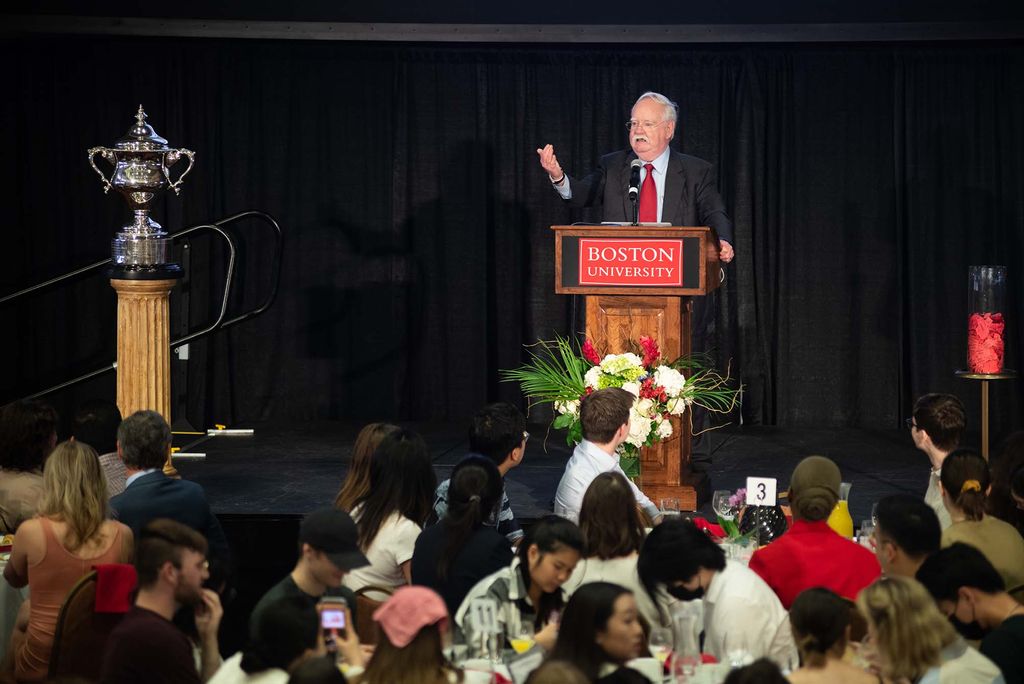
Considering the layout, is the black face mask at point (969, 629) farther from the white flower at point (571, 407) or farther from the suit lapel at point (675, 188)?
the suit lapel at point (675, 188)

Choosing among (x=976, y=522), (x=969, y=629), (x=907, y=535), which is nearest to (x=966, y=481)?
(x=976, y=522)

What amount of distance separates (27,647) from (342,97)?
5.96 metres

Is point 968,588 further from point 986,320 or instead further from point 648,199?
point 648,199

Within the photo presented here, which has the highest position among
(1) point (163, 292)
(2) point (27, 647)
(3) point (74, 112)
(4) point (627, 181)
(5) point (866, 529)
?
(3) point (74, 112)

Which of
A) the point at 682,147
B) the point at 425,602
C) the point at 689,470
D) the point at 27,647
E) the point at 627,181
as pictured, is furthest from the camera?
the point at 682,147

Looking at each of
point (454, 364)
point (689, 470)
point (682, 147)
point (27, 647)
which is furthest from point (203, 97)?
point (27, 647)

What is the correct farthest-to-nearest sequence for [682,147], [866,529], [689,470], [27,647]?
[682,147] → [689,470] → [866,529] → [27,647]

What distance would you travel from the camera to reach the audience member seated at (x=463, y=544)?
4.28 meters

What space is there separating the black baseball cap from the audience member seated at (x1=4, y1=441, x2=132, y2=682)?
36.3 inches

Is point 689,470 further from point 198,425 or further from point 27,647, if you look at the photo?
point 198,425

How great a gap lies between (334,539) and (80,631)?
0.88 meters

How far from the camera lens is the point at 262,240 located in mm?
9883

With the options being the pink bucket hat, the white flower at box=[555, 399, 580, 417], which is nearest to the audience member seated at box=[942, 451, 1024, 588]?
the pink bucket hat

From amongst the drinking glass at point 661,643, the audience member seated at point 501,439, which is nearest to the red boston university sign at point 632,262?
the audience member seated at point 501,439
